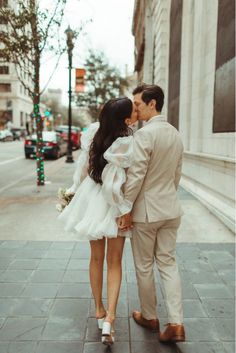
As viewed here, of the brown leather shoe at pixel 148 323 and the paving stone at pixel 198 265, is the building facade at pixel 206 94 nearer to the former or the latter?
the paving stone at pixel 198 265

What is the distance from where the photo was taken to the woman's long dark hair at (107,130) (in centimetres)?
300

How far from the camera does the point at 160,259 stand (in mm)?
3219

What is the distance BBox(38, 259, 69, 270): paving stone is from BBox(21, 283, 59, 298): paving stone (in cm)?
54

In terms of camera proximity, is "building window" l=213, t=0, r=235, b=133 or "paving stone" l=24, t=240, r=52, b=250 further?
"building window" l=213, t=0, r=235, b=133

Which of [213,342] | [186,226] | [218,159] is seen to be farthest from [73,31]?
[213,342]

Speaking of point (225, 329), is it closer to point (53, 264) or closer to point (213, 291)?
point (213, 291)

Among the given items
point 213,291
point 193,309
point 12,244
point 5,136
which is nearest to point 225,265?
point 213,291

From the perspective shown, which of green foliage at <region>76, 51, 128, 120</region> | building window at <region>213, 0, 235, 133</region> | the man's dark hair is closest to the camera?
the man's dark hair

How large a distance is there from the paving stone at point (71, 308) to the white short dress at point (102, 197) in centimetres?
94

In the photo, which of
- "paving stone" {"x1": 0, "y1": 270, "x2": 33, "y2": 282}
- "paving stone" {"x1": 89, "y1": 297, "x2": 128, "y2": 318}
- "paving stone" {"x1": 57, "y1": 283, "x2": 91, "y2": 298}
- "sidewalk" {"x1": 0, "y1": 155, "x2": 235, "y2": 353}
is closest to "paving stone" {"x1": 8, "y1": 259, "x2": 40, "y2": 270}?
"sidewalk" {"x1": 0, "y1": 155, "x2": 235, "y2": 353}

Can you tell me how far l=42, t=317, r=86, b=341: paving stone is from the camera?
3.29m

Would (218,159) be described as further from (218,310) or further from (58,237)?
(218,310)

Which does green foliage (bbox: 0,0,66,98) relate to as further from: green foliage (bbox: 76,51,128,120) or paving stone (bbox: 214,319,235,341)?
green foliage (bbox: 76,51,128,120)

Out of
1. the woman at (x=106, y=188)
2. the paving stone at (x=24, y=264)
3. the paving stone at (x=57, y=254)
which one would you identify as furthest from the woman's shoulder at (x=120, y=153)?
the paving stone at (x=57, y=254)
